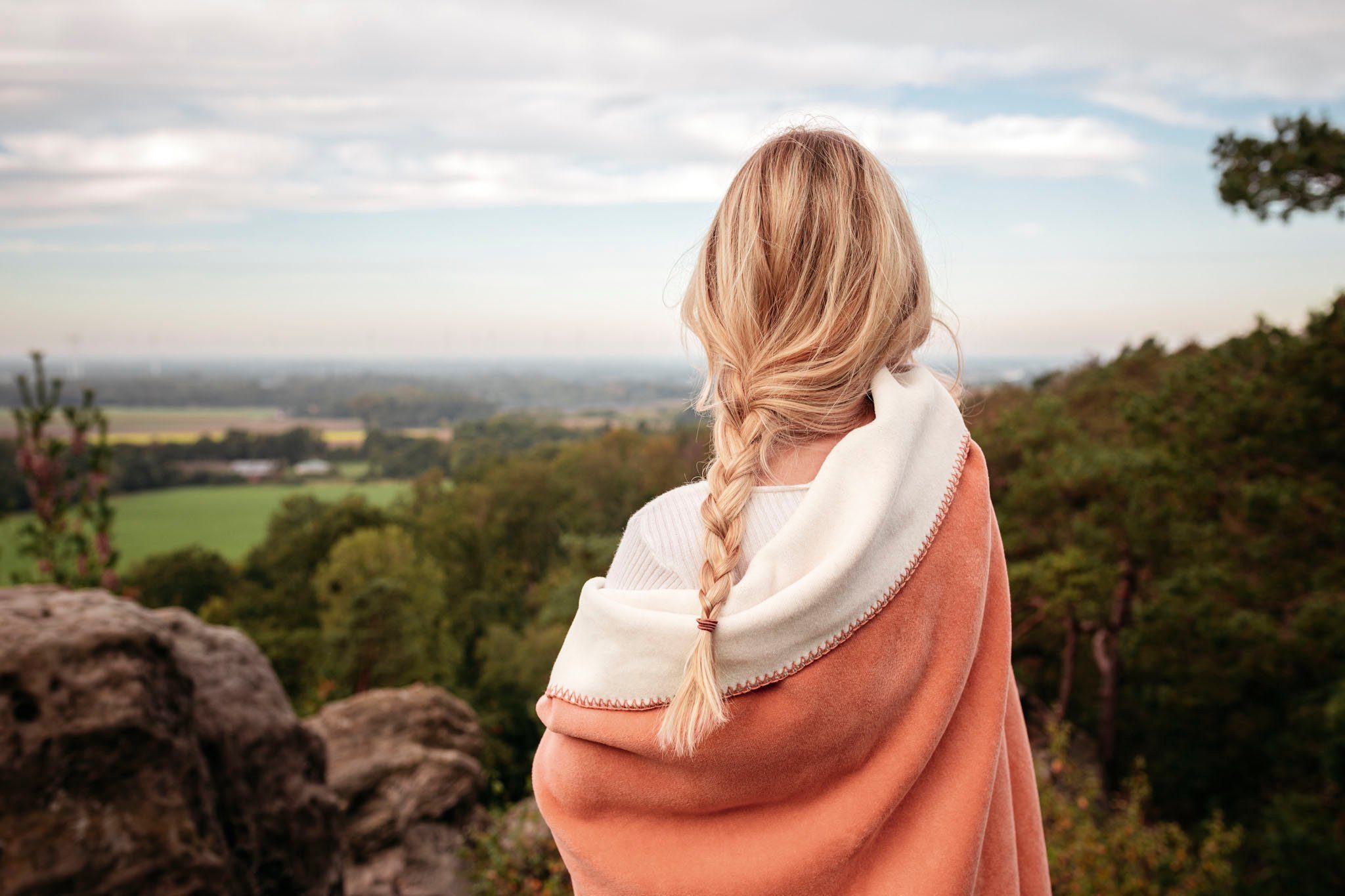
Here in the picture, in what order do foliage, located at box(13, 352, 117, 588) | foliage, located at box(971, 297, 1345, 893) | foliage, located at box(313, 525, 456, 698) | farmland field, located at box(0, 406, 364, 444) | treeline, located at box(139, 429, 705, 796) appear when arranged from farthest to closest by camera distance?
farmland field, located at box(0, 406, 364, 444) → foliage, located at box(313, 525, 456, 698) → treeline, located at box(139, 429, 705, 796) → foliage, located at box(971, 297, 1345, 893) → foliage, located at box(13, 352, 117, 588)

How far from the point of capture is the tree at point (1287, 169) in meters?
6.93

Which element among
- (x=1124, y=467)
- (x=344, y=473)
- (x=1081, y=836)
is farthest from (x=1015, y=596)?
(x=344, y=473)

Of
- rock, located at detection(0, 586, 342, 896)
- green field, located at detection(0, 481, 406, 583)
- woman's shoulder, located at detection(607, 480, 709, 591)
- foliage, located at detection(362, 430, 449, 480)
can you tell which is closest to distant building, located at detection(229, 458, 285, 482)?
green field, located at detection(0, 481, 406, 583)

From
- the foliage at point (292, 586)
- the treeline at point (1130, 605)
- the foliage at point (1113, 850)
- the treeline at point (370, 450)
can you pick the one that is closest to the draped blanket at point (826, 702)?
the treeline at point (1130, 605)

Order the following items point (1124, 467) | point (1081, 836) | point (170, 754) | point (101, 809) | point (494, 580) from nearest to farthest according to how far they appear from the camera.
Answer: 1. point (101, 809)
2. point (170, 754)
3. point (1081, 836)
4. point (1124, 467)
5. point (494, 580)

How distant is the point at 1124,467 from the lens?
11398 millimetres

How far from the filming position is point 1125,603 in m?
13.3

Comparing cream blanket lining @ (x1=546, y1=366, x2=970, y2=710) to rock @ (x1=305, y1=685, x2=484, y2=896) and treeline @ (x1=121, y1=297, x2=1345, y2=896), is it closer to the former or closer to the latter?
treeline @ (x1=121, y1=297, x2=1345, y2=896)

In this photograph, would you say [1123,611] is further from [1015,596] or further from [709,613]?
[709,613]

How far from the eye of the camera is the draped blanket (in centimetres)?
123

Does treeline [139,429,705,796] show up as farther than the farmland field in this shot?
No

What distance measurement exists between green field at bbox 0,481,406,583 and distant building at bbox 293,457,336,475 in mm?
1255

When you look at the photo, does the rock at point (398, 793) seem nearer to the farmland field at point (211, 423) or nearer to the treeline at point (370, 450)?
the farmland field at point (211, 423)

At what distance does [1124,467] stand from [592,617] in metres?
12.0
